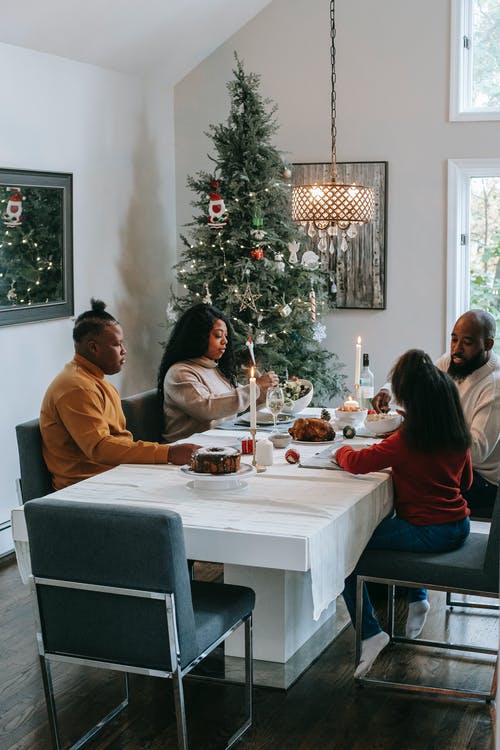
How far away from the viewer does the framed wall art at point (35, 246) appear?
4852 millimetres

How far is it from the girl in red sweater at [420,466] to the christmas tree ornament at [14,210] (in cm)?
228

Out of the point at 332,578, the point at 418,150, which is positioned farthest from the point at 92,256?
the point at 332,578

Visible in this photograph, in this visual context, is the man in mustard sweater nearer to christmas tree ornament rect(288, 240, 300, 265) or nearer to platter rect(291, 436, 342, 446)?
platter rect(291, 436, 342, 446)

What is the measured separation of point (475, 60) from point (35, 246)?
300cm

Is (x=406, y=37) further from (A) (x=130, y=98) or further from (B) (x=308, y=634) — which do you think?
(B) (x=308, y=634)

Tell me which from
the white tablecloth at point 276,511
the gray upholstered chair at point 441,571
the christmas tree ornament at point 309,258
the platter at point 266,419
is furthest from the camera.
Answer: the christmas tree ornament at point 309,258

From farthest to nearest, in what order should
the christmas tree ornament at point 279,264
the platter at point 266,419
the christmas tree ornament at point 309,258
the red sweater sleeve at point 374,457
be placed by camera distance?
the christmas tree ornament at point 309,258, the christmas tree ornament at point 279,264, the platter at point 266,419, the red sweater sleeve at point 374,457

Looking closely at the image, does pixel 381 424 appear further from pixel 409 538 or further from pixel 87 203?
pixel 87 203

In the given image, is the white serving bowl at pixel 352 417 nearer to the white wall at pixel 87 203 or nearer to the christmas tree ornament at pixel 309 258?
the white wall at pixel 87 203

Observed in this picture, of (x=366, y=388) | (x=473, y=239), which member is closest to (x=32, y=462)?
(x=366, y=388)

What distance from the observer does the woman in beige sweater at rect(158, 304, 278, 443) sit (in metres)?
4.30

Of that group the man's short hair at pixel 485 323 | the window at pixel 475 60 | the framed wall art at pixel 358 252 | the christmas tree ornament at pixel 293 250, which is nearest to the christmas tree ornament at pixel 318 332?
the framed wall art at pixel 358 252

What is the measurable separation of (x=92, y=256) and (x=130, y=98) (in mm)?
1113

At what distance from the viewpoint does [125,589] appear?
104 inches
